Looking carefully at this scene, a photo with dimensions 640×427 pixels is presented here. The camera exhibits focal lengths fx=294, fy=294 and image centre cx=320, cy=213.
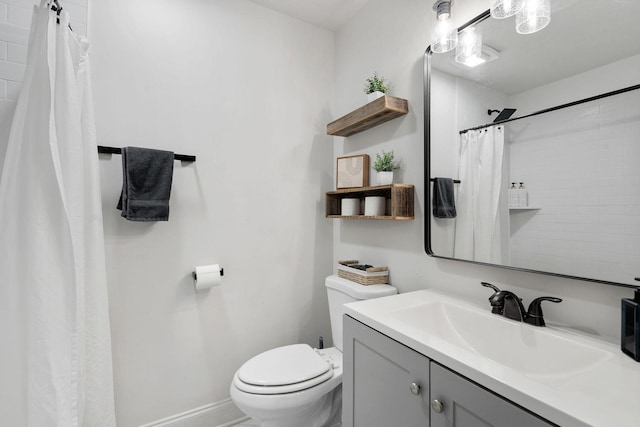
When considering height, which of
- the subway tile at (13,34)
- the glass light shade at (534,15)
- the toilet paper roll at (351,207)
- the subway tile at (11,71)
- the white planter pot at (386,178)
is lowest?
the toilet paper roll at (351,207)

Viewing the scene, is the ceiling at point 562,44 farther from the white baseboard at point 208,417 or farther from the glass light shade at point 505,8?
the white baseboard at point 208,417

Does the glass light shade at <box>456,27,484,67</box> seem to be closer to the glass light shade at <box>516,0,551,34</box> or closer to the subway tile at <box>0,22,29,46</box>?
the glass light shade at <box>516,0,551,34</box>

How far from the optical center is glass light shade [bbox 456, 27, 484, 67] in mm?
1196

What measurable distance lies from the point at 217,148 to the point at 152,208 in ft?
1.67

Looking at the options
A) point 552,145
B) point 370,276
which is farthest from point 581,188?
point 370,276

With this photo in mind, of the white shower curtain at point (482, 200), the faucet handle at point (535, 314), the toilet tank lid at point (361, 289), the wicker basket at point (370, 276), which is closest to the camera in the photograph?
the faucet handle at point (535, 314)

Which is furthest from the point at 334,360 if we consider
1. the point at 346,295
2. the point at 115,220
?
the point at 115,220

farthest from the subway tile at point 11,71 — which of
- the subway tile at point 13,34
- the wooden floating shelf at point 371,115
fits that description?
the wooden floating shelf at point 371,115

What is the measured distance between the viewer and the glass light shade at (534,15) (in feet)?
3.22

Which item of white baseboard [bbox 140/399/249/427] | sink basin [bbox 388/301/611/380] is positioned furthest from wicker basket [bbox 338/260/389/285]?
white baseboard [bbox 140/399/249/427]

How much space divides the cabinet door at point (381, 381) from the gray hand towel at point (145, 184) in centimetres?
104

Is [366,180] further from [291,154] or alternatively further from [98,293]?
Result: [98,293]

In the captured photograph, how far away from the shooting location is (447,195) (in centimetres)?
131

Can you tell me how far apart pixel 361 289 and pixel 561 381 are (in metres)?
0.85
